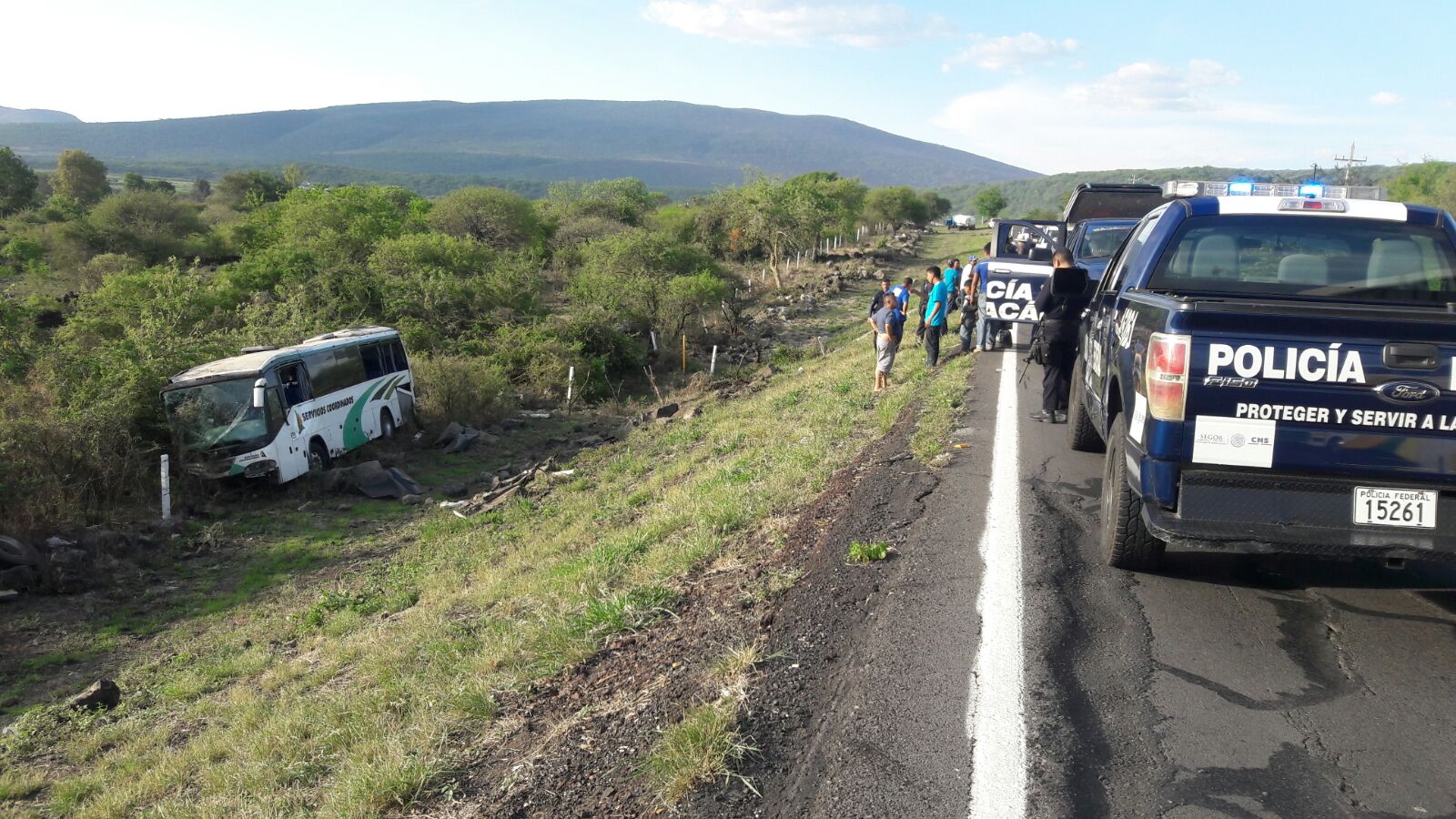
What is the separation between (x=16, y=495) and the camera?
14430 mm

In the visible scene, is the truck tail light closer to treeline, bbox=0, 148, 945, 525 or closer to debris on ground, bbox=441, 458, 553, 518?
debris on ground, bbox=441, 458, 553, 518

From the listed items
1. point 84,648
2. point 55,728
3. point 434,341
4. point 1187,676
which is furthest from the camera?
point 434,341

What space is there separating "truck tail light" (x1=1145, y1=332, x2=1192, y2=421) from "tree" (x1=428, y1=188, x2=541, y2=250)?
168 ft

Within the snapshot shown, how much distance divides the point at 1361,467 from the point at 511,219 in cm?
5485

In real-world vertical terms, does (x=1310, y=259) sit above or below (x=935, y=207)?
below

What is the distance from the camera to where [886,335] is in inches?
546

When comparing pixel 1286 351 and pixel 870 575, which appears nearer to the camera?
pixel 1286 351

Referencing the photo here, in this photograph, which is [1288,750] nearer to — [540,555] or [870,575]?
[870,575]

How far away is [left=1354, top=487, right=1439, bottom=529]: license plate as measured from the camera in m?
4.44

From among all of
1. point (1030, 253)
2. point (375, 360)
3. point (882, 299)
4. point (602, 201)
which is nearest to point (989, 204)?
point (602, 201)

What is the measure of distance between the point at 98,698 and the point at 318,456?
1003 cm

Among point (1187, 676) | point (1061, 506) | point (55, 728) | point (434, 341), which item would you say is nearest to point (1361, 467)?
point (1187, 676)

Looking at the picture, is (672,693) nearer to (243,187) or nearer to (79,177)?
(243,187)

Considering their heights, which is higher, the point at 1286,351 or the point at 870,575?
the point at 1286,351
